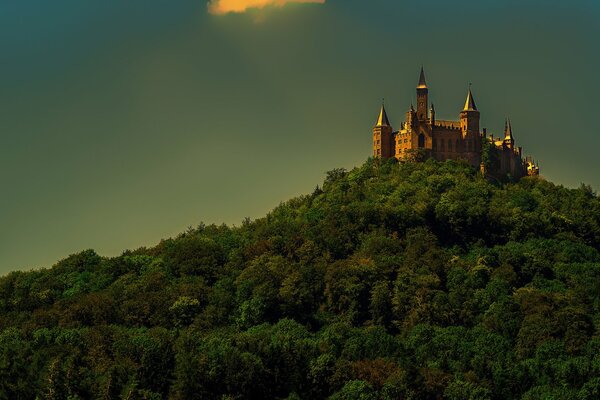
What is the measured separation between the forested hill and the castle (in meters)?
2.15

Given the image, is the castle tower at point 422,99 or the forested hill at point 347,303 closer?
the forested hill at point 347,303

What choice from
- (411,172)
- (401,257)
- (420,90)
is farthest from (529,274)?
(420,90)

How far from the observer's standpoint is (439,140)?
137 meters

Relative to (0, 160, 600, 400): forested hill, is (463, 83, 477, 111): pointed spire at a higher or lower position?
higher

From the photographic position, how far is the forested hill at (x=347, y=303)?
301 feet

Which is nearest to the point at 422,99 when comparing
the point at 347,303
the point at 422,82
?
the point at 422,82

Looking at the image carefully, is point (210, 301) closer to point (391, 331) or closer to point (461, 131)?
point (391, 331)

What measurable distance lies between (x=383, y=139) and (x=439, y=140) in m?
5.18

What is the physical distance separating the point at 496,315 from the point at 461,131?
3520 centimetres

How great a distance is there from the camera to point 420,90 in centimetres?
13975

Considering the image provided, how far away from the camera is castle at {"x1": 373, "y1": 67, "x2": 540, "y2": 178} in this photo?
137 m

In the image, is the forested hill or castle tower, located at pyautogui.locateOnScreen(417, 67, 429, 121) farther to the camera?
castle tower, located at pyautogui.locateOnScreen(417, 67, 429, 121)

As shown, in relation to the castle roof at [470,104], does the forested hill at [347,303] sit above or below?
below

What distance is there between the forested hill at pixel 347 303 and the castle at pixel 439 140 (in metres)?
2.15
